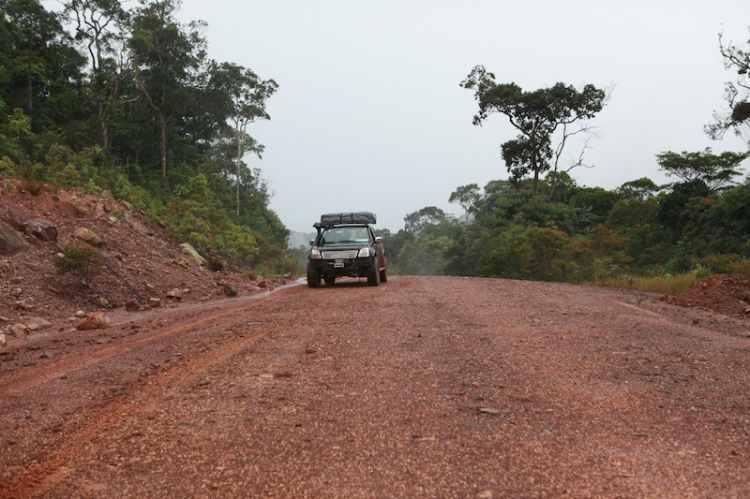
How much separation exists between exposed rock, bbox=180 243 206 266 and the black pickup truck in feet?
13.4

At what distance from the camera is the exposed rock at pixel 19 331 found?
7.29 m

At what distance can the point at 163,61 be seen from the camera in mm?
36031

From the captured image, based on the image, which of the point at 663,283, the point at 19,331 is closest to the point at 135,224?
the point at 19,331

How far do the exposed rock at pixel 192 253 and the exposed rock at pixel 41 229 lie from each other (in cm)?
471

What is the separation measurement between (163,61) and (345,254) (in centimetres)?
2929

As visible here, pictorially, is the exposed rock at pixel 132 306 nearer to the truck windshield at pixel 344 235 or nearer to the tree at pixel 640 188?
the truck windshield at pixel 344 235

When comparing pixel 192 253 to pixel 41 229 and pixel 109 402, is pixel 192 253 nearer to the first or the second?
pixel 41 229

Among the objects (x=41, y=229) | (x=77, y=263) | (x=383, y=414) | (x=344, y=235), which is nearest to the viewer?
(x=383, y=414)

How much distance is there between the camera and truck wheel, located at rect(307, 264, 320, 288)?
45.5ft

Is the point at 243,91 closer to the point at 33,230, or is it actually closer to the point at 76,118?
the point at 76,118

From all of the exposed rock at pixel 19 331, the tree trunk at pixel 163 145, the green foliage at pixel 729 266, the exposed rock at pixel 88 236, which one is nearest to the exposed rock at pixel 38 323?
the exposed rock at pixel 19 331

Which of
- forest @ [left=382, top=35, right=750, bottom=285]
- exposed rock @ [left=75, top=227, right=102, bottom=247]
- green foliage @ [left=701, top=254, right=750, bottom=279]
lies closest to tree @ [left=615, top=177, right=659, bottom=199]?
forest @ [left=382, top=35, right=750, bottom=285]

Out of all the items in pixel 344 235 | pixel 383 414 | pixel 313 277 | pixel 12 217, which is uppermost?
pixel 12 217

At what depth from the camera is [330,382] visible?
4.12 metres
